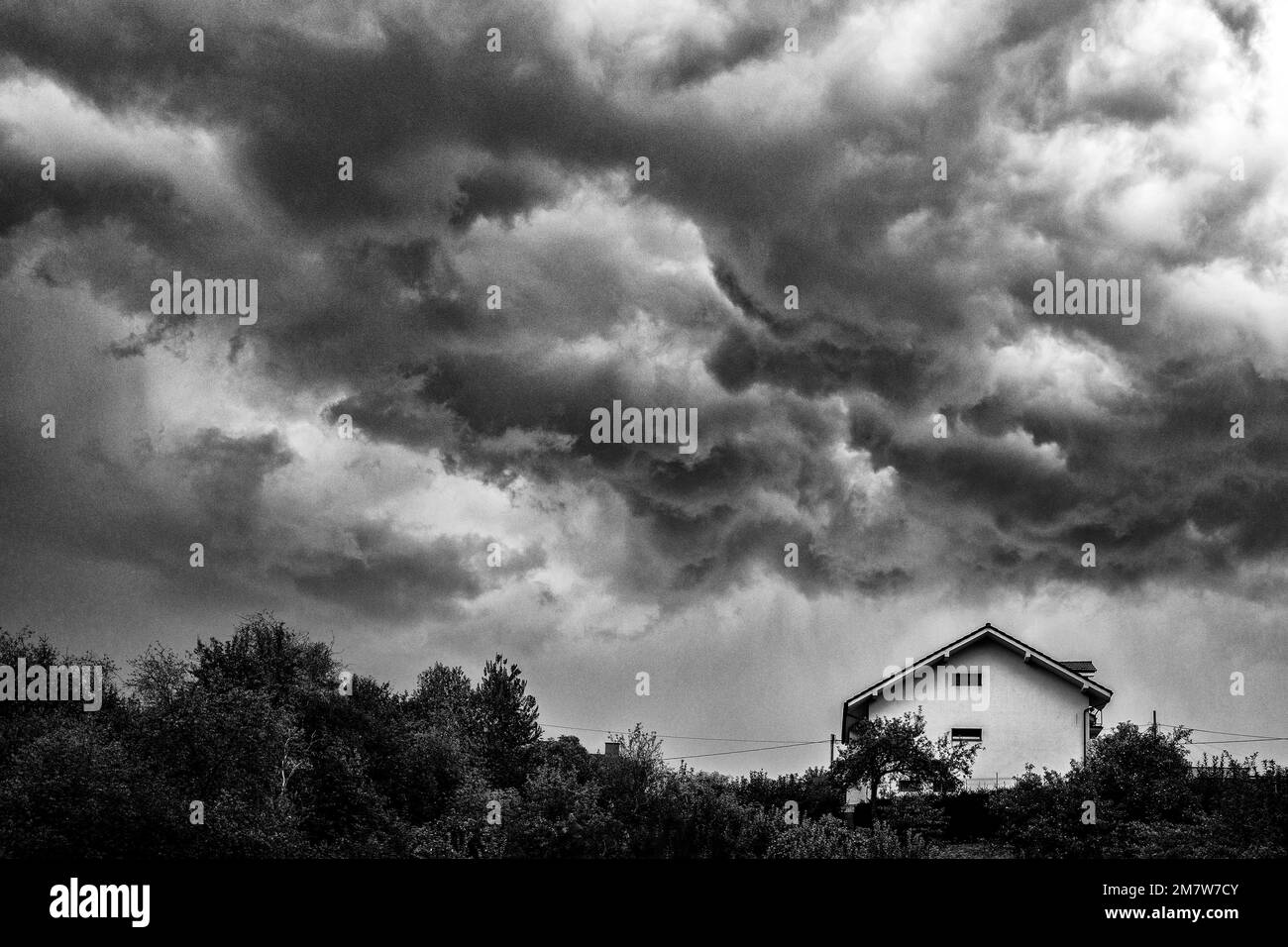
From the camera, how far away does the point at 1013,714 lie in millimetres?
58438

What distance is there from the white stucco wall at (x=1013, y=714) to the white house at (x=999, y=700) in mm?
51

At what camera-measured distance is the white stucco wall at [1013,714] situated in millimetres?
57844

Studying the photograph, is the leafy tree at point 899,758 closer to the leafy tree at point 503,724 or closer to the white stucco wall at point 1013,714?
the white stucco wall at point 1013,714

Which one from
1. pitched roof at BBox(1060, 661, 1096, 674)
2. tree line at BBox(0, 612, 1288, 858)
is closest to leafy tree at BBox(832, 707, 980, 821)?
tree line at BBox(0, 612, 1288, 858)

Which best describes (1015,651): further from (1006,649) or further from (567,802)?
(567,802)

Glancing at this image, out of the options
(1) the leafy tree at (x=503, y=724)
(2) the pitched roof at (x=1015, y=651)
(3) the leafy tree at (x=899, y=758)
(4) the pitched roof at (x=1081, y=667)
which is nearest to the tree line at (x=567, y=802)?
(3) the leafy tree at (x=899, y=758)

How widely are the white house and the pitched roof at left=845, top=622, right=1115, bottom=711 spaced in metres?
0.05

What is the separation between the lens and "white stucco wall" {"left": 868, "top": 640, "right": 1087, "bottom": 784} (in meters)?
57.8

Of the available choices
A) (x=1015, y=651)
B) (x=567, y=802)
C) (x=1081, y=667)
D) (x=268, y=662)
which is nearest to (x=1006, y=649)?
(x=1015, y=651)

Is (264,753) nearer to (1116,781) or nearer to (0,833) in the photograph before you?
(0,833)
